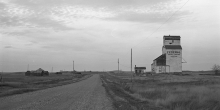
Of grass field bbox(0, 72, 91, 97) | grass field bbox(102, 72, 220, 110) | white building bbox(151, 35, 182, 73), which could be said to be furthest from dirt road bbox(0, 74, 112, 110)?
white building bbox(151, 35, 182, 73)

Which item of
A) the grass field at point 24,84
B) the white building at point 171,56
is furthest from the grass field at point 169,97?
the white building at point 171,56

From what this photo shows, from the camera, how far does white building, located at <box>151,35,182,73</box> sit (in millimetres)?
78875

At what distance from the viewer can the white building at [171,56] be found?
259 ft

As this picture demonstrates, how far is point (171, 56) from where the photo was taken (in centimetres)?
7875

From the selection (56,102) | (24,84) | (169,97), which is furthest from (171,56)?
(56,102)

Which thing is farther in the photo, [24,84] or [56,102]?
[24,84]

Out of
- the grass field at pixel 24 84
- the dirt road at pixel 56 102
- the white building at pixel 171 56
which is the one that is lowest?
the grass field at pixel 24 84

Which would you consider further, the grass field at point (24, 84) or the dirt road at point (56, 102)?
the grass field at point (24, 84)

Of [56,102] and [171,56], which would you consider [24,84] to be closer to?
[56,102]

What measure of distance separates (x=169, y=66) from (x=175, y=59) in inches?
124

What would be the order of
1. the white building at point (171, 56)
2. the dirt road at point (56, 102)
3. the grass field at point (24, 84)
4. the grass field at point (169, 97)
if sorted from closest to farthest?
the grass field at point (169, 97) → the dirt road at point (56, 102) → the grass field at point (24, 84) → the white building at point (171, 56)

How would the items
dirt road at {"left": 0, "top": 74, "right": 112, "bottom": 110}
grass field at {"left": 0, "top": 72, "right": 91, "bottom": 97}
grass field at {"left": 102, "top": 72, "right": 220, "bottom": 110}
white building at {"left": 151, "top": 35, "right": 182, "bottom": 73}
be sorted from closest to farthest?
1. grass field at {"left": 102, "top": 72, "right": 220, "bottom": 110}
2. dirt road at {"left": 0, "top": 74, "right": 112, "bottom": 110}
3. grass field at {"left": 0, "top": 72, "right": 91, "bottom": 97}
4. white building at {"left": 151, "top": 35, "right": 182, "bottom": 73}

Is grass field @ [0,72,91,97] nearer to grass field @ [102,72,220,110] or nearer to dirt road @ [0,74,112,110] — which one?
dirt road @ [0,74,112,110]

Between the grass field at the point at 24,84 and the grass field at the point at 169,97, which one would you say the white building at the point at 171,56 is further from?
the grass field at the point at 169,97
